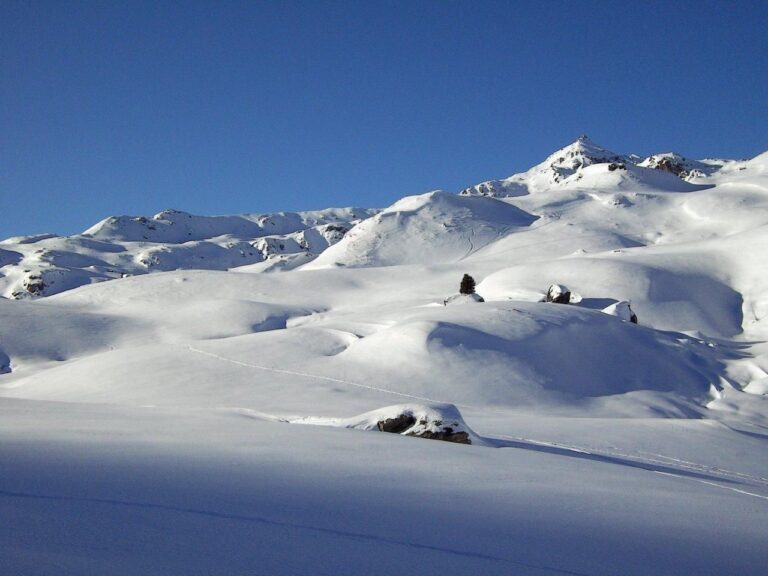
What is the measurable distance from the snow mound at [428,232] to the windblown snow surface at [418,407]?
0.30 metres

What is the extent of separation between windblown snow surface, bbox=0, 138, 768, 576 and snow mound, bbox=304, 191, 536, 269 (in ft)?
0.99

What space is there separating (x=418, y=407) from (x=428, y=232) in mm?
55873

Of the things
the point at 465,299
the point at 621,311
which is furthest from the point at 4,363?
the point at 621,311

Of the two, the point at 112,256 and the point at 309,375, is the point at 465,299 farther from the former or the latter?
the point at 112,256

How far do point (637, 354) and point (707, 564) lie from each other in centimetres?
2380

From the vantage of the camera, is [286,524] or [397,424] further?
[397,424]

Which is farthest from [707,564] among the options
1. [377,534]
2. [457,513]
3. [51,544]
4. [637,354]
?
[637,354]

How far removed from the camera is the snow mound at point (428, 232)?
62.7 m

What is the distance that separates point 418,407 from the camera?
36.1ft

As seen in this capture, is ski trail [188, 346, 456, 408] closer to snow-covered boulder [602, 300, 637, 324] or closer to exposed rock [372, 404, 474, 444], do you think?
exposed rock [372, 404, 474, 444]

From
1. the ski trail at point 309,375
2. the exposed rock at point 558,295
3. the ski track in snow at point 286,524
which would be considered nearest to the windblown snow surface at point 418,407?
the ski track in snow at point 286,524

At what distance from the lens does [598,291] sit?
39188 mm

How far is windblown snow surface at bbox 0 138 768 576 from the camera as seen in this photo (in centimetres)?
372

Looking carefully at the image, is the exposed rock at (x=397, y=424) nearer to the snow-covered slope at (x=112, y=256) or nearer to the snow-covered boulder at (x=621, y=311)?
the snow-covered boulder at (x=621, y=311)
